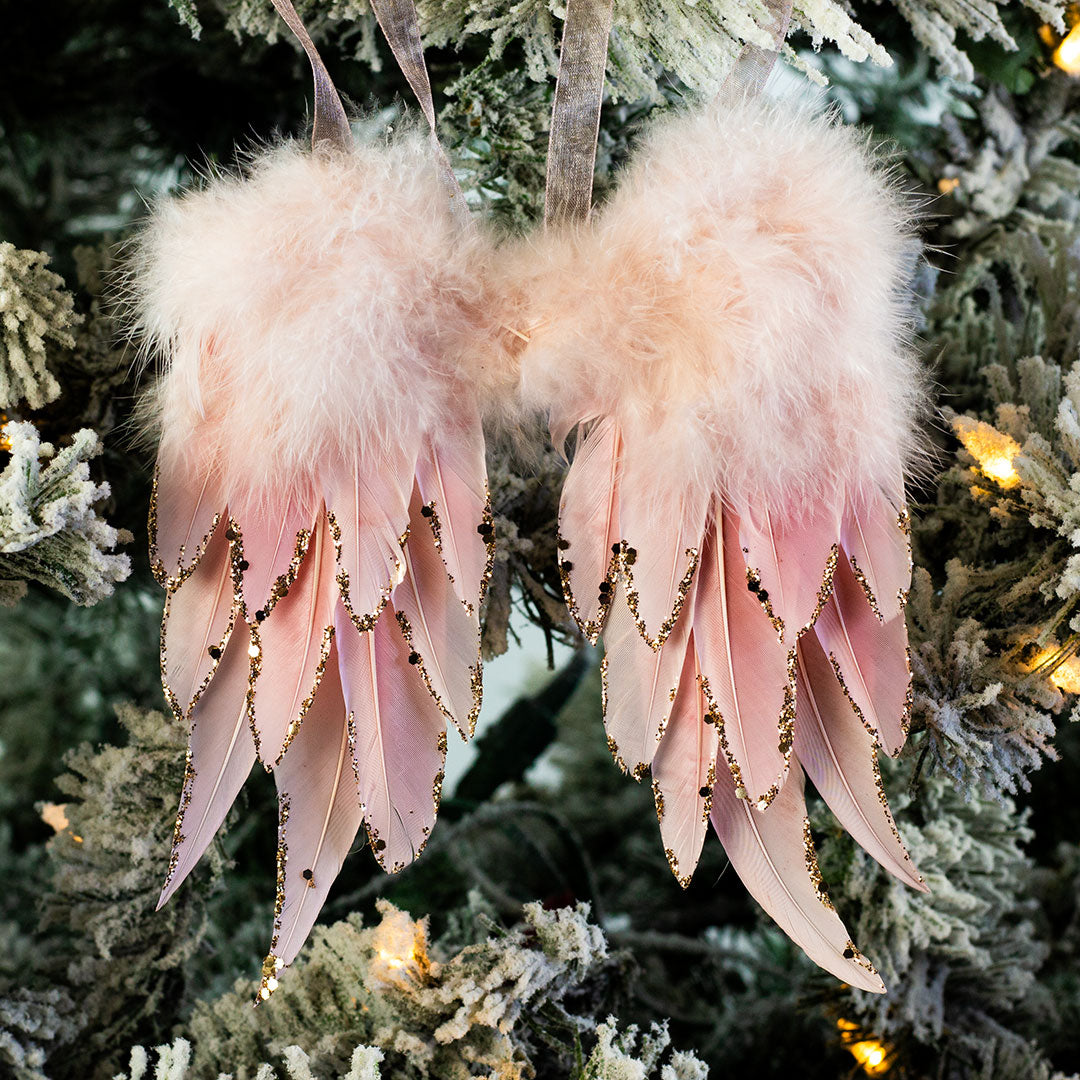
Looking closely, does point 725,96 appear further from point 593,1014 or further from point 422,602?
point 593,1014

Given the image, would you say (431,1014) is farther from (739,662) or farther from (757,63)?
(757,63)

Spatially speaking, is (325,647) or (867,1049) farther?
(867,1049)

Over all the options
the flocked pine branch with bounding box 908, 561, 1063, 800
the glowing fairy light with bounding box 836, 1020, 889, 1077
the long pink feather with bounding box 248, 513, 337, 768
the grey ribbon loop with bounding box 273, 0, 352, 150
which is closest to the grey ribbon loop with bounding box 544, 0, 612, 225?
the grey ribbon loop with bounding box 273, 0, 352, 150

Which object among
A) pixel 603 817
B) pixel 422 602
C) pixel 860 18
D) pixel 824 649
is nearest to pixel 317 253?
pixel 422 602

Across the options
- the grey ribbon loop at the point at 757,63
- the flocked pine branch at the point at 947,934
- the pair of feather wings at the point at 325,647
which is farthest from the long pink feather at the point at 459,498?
the flocked pine branch at the point at 947,934

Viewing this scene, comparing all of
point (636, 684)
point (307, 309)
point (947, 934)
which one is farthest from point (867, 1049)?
point (307, 309)

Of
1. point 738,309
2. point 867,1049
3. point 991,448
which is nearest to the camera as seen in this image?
point 738,309

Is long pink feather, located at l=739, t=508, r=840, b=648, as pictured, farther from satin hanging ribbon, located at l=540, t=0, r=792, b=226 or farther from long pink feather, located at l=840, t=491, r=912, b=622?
satin hanging ribbon, located at l=540, t=0, r=792, b=226
